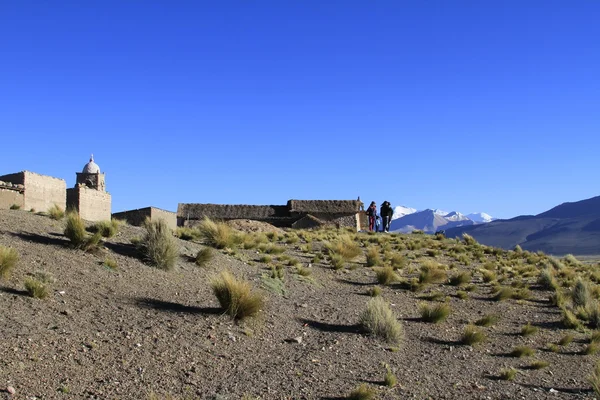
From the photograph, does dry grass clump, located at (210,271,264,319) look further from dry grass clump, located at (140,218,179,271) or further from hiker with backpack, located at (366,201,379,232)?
hiker with backpack, located at (366,201,379,232)

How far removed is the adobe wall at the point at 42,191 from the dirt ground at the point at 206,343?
7.59m

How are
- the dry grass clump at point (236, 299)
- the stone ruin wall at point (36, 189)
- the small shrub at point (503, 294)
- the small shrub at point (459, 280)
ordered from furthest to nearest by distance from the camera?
1. the stone ruin wall at point (36, 189)
2. the small shrub at point (459, 280)
3. the small shrub at point (503, 294)
4. the dry grass clump at point (236, 299)

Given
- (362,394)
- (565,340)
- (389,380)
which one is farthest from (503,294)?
(362,394)

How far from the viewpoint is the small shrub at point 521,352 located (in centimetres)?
1496

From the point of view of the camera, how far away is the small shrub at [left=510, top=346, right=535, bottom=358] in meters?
15.0

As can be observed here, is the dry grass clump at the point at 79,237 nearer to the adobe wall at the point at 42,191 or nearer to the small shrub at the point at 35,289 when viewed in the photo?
the small shrub at the point at 35,289

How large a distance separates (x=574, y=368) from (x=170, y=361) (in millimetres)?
9194

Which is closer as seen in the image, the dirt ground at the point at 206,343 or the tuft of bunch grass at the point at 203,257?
the dirt ground at the point at 206,343

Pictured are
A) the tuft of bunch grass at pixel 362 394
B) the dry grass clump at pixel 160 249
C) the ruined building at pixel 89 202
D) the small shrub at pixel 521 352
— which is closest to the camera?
the tuft of bunch grass at pixel 362 394

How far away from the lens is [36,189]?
26141mm

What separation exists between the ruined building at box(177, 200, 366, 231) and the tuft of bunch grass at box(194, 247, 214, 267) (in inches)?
995

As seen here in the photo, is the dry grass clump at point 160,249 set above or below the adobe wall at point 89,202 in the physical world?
below

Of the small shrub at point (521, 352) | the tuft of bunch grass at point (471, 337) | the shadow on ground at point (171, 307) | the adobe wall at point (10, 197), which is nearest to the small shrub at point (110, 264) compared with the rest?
the shadow on ground at point (171, 307)

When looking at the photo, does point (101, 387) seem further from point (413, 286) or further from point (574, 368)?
point (413, 286)
